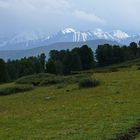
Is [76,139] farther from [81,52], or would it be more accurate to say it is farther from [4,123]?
[81,52]

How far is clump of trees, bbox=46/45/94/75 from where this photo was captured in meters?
117

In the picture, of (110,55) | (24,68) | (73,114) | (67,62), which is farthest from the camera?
(110,55)

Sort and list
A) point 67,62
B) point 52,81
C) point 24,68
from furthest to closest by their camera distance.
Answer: point 67,62, point 24,68, point 52,81

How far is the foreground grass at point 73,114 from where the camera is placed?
2686cm

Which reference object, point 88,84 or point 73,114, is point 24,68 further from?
point 73,114

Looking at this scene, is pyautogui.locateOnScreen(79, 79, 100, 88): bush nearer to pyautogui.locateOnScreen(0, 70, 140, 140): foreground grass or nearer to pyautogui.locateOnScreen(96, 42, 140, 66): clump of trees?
pyautogui.locateOnScreen(0, 70, 140, 140): foreground grass

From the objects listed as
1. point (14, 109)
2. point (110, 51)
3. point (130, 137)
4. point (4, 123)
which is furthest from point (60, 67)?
point (130, 137)

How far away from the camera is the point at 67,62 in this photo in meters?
122

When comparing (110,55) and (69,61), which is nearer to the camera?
(69,61)

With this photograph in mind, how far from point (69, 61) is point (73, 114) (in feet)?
284

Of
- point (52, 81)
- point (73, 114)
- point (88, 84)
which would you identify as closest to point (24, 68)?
point (52, 81)

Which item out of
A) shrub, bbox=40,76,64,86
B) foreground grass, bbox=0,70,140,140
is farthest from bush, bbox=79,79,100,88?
shrub, bbox=40,76,64,86

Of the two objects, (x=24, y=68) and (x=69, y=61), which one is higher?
(x=69, y=61)

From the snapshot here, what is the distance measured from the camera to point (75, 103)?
137 feet
